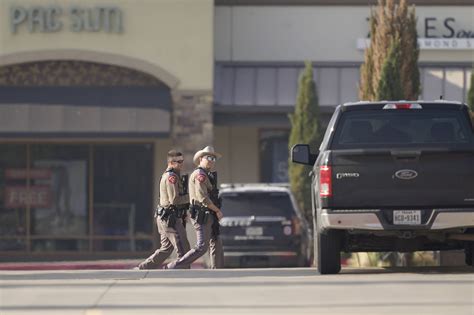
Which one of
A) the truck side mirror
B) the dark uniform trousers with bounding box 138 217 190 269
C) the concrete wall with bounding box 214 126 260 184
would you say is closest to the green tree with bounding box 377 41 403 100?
the dark uniform trousers with bounding box 138 217 190 269

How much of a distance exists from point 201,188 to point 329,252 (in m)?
2.89

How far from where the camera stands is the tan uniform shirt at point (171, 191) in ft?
56.0

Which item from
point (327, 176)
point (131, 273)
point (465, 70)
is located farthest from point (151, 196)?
point (327, 176)

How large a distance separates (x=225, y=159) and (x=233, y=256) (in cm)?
1027

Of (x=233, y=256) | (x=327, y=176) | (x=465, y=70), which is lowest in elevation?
(x=233, y=256)

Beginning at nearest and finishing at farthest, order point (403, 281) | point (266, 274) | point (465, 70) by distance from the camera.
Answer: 1. point (403, 281)
2. point (266, 274)
3. point (465, 70)

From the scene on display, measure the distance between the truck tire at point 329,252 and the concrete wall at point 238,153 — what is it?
16.3 metres

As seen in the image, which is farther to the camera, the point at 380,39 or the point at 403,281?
the point at 380,39

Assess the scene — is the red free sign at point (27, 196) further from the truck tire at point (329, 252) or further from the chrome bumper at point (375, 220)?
the chrome bumper at point (375, 220)

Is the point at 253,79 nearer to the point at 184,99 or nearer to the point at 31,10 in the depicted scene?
the point at 184,99

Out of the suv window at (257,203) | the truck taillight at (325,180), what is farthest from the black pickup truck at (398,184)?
the suv window at (257,203)

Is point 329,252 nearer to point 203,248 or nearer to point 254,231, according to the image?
point 203,248

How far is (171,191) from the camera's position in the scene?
673 inches

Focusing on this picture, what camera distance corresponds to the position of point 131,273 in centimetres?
1516
